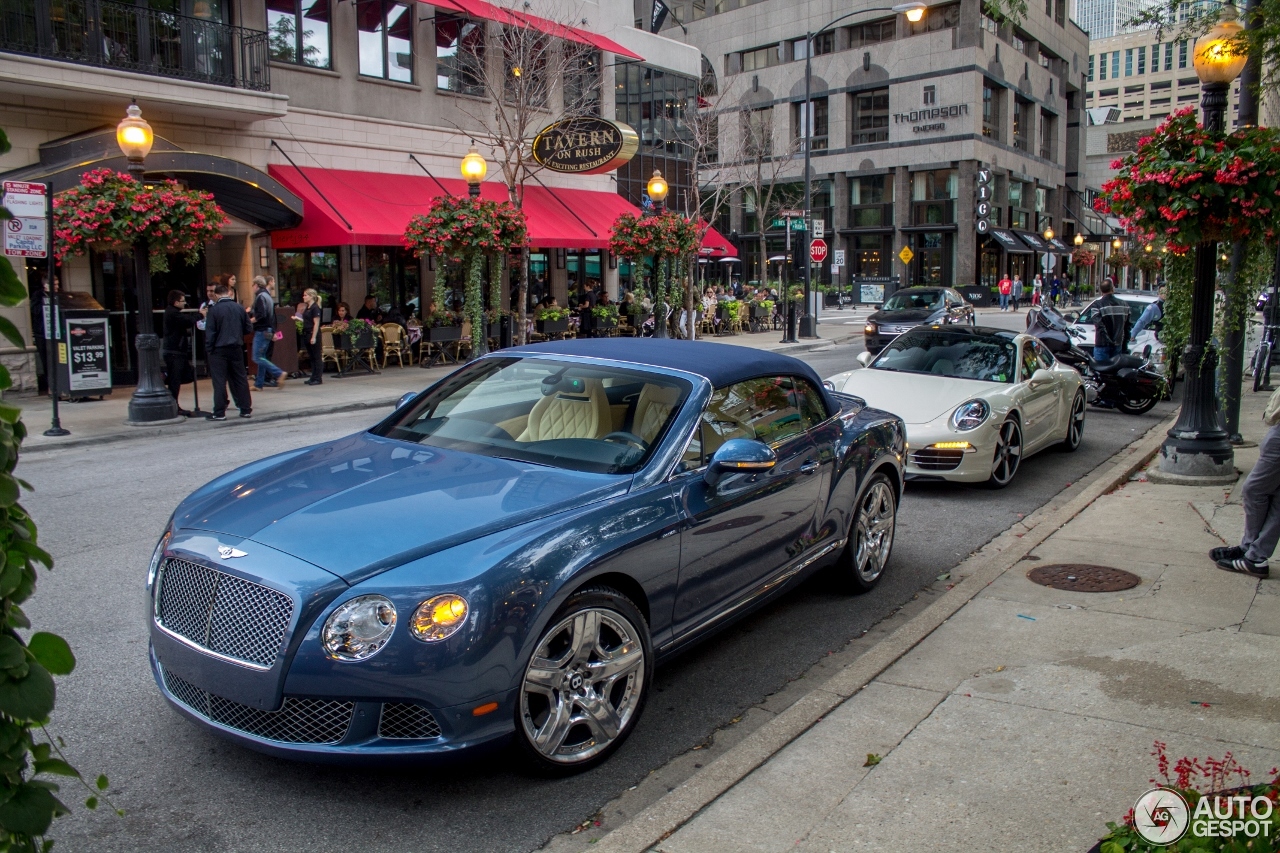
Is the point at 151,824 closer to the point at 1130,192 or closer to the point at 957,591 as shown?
the point at 957,591

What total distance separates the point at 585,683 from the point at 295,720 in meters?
1.07

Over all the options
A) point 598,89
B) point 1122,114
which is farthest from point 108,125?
point 1122,114

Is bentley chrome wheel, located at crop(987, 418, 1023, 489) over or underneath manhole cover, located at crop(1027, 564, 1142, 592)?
over

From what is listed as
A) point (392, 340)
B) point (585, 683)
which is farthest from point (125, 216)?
point (585, 683)

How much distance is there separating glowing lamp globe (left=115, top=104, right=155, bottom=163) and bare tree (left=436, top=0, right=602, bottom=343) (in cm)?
1063

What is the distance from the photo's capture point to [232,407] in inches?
633

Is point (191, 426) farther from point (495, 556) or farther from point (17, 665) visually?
point (17, 665)

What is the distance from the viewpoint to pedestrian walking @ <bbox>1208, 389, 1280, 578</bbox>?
633 cm

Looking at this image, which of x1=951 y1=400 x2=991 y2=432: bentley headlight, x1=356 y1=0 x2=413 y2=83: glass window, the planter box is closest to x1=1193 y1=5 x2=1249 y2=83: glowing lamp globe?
x1=951 y1=400 x2=991 y2=432: bentley headlight

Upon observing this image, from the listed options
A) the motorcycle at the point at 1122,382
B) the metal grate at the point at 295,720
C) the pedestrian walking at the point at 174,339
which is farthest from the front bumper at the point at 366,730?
the pedestrian walking at the point at 174,339

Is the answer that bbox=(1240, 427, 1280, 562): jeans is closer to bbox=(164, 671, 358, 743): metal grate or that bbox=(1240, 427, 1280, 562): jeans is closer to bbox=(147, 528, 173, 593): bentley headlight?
bbox=(164, 671, 358, 743): metal grate

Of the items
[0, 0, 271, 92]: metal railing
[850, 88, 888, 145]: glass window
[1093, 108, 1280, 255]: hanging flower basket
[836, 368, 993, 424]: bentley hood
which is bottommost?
[836, 368, 993, 424]: bentley hood

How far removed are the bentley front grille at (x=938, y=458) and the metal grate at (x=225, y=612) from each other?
688 centimetres

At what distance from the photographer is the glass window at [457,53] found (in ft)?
83.7
